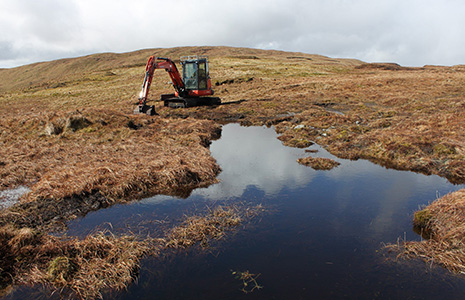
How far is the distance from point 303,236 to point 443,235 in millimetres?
3454

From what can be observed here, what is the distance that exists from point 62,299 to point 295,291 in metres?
4.50

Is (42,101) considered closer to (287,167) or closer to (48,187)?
(48,187)

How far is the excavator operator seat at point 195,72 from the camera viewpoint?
28078mm

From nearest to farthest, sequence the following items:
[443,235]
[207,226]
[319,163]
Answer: [443,235] < [207,226] < [319,163]

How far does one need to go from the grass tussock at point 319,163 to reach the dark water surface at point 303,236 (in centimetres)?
40

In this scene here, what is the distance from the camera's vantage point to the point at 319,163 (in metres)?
12.8

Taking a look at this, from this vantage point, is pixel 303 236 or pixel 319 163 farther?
pixel 319 163

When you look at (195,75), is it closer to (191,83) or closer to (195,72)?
(195,72)

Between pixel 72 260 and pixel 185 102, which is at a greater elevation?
pixel 185 102

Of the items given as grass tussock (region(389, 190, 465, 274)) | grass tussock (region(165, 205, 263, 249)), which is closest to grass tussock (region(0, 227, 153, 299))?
grass tussock (region(165, 205, 263, 249))

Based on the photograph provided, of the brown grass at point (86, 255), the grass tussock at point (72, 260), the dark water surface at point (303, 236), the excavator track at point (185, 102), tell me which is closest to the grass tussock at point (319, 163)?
the dark water surface at point (303, 236)

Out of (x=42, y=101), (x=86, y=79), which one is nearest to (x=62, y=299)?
(x=42, y=101)

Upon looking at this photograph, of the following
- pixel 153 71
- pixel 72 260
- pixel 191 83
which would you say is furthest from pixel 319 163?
pixel 191 83

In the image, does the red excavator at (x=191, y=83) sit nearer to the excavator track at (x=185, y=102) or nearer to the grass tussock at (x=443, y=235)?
the excavator track at (x=185, y=102)
